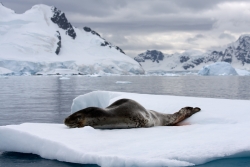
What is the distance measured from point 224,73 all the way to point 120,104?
81.5 m

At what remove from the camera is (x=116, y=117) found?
5.92 meters

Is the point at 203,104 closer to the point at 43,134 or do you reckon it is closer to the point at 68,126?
the point at 68,126

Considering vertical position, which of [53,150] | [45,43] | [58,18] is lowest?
[53,150]

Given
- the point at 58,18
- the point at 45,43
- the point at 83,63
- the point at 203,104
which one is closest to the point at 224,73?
the point at 83,63

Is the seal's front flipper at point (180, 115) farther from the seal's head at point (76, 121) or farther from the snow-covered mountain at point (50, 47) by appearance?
the snow-covered mountain at point (50, 47)

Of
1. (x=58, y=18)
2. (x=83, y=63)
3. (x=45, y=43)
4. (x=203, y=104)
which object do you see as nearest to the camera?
(x=203, y=104)

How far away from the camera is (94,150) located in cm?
421

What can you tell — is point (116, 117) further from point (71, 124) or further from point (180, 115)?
point (180, 115)

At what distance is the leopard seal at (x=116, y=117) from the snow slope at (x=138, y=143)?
32cm

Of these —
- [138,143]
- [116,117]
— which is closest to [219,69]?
[116,117]

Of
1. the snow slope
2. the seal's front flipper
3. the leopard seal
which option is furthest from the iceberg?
the snow slope

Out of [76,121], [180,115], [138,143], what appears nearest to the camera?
[138,143]

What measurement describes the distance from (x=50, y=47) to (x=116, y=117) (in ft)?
411

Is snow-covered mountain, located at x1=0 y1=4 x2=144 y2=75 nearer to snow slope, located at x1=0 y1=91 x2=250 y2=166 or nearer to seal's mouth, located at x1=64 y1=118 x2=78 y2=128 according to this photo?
seal's mouth, located at x1=64 y1=118 x2=78 y2=128
